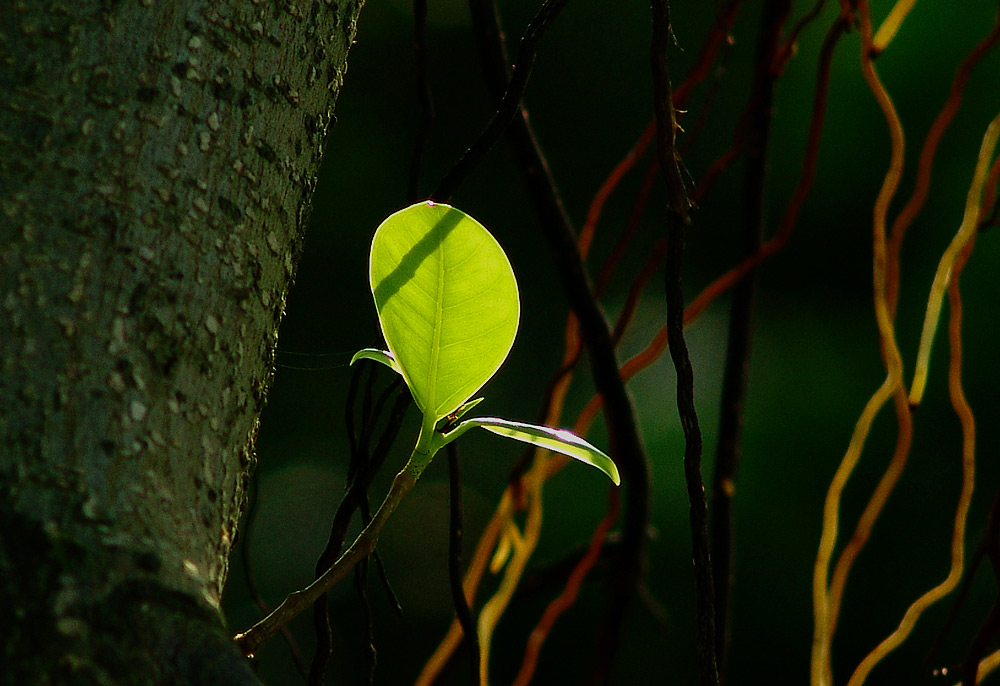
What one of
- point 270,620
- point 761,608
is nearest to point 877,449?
point 761,608

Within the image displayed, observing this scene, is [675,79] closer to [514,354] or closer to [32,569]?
[514,354]

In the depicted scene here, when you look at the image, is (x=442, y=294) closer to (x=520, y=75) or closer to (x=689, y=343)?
(x=520, y=75)

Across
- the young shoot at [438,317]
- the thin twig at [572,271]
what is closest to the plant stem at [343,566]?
the young shoot at [438,317]

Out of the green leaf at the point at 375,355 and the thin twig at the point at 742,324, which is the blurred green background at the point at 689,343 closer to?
the thin twig at the point at 742,324

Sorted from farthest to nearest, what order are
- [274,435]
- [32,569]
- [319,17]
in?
[274,435] < [319,17] < [32,569]

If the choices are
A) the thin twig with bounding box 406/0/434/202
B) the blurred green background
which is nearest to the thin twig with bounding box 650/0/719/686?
the thin twig with bounding box 406/0/434/202

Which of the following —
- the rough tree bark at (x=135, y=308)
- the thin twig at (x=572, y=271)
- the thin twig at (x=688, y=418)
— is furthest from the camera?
the thin twig at (x=572, y=271)

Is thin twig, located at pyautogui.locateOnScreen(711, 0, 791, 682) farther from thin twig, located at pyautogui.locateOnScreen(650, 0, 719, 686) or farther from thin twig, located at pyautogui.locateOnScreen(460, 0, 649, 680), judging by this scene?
thin twig, located at pyautogui.locateOnScreen(650, 0, 719, 686)
